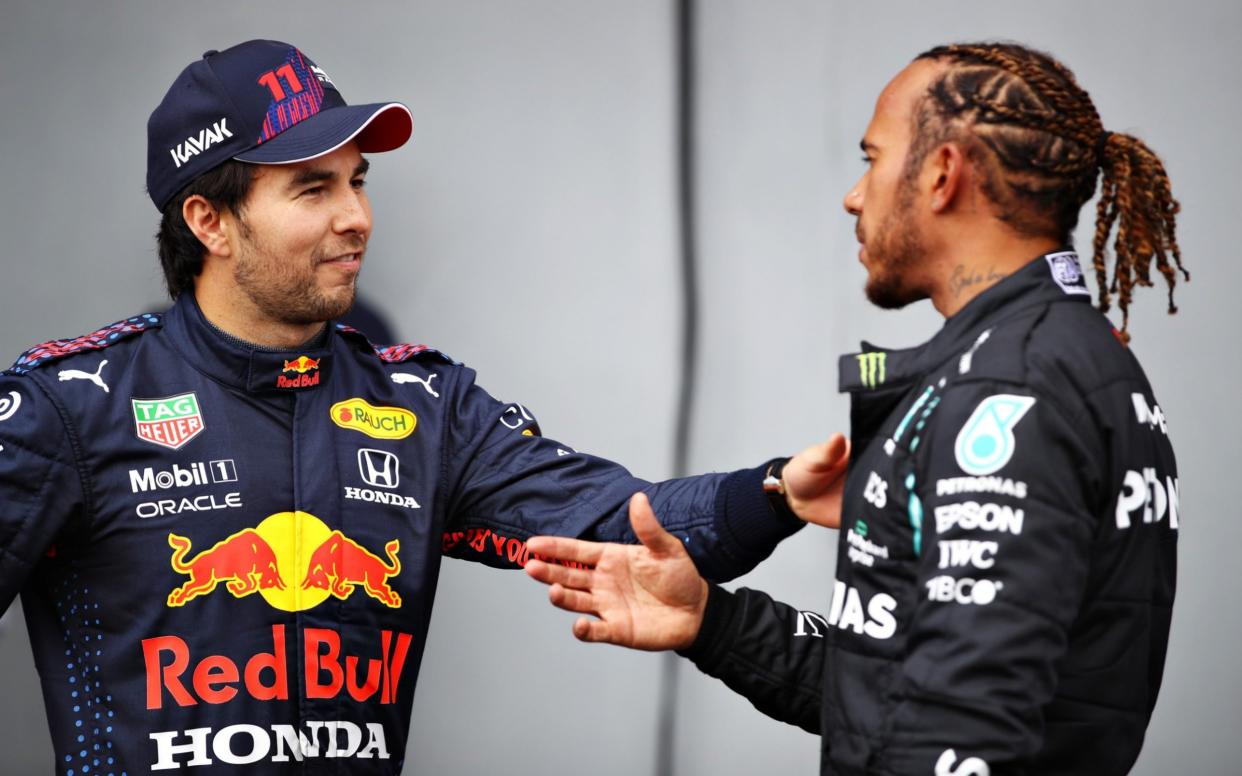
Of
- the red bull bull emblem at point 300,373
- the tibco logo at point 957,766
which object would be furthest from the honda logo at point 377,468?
the tibco logo at point 957,766

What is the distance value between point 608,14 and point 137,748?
1841mm

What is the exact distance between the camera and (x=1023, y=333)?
164 cm

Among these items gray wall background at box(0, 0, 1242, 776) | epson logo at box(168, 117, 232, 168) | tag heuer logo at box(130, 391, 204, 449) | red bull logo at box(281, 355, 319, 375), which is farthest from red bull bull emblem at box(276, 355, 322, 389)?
gray wall background at box(0, 0, 1242, 776)

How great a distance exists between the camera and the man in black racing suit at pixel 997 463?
1.51 meters

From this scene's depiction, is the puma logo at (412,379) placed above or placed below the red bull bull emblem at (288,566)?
above

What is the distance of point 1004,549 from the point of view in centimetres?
151

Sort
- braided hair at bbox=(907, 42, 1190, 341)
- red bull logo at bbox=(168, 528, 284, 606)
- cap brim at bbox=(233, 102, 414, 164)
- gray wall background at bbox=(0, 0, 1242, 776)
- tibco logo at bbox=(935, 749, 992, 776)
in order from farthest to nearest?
gray wall background at bbox=(0, 0, 1242, 776) → cap brim at bbox=(233, 102, 414, 164) → red bull logo at bbox=(168, 528, 284, 606) → braided hair at bbox=(907, 42, 1190, 341) → tibco logo at bbox=(935, 749, 992, 776)

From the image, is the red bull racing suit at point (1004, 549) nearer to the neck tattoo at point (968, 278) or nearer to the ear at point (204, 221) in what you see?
the neck tattoo at point (968, 278)

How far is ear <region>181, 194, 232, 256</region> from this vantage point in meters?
2.35

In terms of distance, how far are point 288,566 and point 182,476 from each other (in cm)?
20

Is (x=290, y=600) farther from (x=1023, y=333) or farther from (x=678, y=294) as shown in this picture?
(x=678, y=294)

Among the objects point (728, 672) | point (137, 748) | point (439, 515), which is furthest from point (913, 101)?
point (137, 748)

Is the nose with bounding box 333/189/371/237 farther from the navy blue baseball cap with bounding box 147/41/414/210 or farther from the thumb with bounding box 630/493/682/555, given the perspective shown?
the thumb with bounding box 630/493/682/555

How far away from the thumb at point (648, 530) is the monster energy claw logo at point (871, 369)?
34 centimetres
